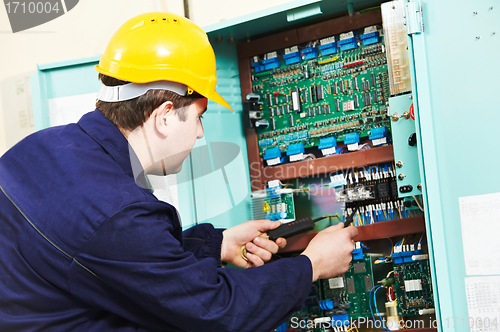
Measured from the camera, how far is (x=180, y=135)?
Answer: 130 cm

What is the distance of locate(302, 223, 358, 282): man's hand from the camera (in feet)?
4.48

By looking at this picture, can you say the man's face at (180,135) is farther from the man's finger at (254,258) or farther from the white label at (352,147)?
the white label at (352,147)

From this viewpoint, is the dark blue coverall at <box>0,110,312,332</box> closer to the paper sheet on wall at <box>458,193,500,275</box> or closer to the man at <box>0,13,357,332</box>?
the man at <box>0,13,357,332</box>

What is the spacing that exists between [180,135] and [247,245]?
0.63 meters

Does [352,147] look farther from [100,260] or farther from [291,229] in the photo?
[100,260]

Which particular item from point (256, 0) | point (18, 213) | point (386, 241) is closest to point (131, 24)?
point (18, 213)

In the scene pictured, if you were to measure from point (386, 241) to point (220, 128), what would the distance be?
87cm

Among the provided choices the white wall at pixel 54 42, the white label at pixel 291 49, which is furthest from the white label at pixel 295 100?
the white wall at pixel 54 42

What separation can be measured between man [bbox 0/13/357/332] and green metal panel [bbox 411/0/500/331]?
1.34 ft

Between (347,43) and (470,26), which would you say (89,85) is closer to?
(347,43)

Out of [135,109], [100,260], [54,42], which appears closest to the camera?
[100,260]

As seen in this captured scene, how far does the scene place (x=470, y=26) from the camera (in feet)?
4.58

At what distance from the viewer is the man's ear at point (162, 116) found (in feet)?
4.13

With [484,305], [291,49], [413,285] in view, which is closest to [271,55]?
[291,49]
